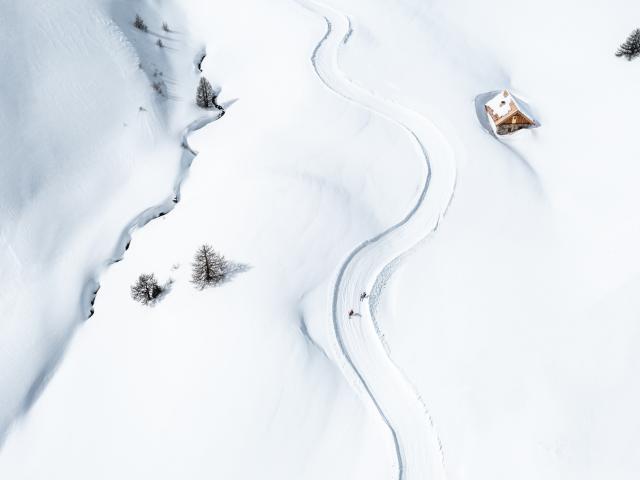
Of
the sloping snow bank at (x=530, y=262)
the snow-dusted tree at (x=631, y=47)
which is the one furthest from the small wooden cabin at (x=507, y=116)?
the snow-dusted tree at (x=631, y=47)

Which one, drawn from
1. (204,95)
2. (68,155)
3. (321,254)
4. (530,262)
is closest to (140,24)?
(204,95)

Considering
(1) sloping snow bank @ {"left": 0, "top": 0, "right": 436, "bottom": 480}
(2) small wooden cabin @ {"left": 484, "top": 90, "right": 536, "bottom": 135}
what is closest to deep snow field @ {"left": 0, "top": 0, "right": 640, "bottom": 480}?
(1) sloping snow bank @ {"left": 0, "top": 0, "right": 436, "bottom": 480}

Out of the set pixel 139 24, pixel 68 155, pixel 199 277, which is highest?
pixel 199 277

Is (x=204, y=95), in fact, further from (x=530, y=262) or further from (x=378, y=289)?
(x=530, y=262)

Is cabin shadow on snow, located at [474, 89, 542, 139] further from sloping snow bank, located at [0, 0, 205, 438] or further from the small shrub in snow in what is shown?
the small shrub in snow

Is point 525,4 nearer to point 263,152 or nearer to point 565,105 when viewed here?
point 565,105
